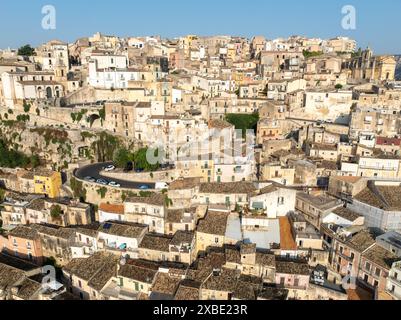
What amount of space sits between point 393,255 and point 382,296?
8.97ft

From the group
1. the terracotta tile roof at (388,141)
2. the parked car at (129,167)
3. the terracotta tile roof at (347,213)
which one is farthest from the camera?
the parked car at (129,167)

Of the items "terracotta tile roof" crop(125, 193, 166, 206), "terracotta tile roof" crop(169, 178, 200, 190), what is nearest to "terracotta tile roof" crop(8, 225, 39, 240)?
"terracotta tile roof" crop(125, 193, 166, 206)

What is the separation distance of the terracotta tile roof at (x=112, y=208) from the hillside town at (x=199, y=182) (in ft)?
0.45

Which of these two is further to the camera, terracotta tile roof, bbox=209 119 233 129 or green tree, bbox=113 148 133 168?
terracotta tile roof, bbox=209 119 233 129

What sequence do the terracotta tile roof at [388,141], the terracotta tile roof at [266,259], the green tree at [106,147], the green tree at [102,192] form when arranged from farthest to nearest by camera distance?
the green tree at [106,147] → the terracotta tile roof at [388,141] → the green tree at [102,192] → the terracotta tile roof at [266,259]

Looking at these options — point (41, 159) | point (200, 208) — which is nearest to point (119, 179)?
point (200, 208)

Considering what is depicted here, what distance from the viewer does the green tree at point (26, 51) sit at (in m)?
67.7

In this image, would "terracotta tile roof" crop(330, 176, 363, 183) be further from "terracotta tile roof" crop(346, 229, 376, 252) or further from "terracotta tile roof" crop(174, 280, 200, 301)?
"terracotta tile roof" crop(174, 280, 200, 301)

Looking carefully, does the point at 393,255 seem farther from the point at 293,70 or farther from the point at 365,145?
the point at 293,70

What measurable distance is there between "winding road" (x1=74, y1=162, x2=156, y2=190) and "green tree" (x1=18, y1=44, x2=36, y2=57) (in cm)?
4099

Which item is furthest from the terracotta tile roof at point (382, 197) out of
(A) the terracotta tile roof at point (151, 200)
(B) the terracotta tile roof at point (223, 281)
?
(A) the terracotta tile roof at point (151, 200)

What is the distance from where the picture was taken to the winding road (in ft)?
106

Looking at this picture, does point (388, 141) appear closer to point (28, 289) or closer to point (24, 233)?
point (28, 289)

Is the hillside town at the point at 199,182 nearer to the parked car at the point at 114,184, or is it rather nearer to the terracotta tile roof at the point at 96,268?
the terracotta tile roof at the point at 96,268
